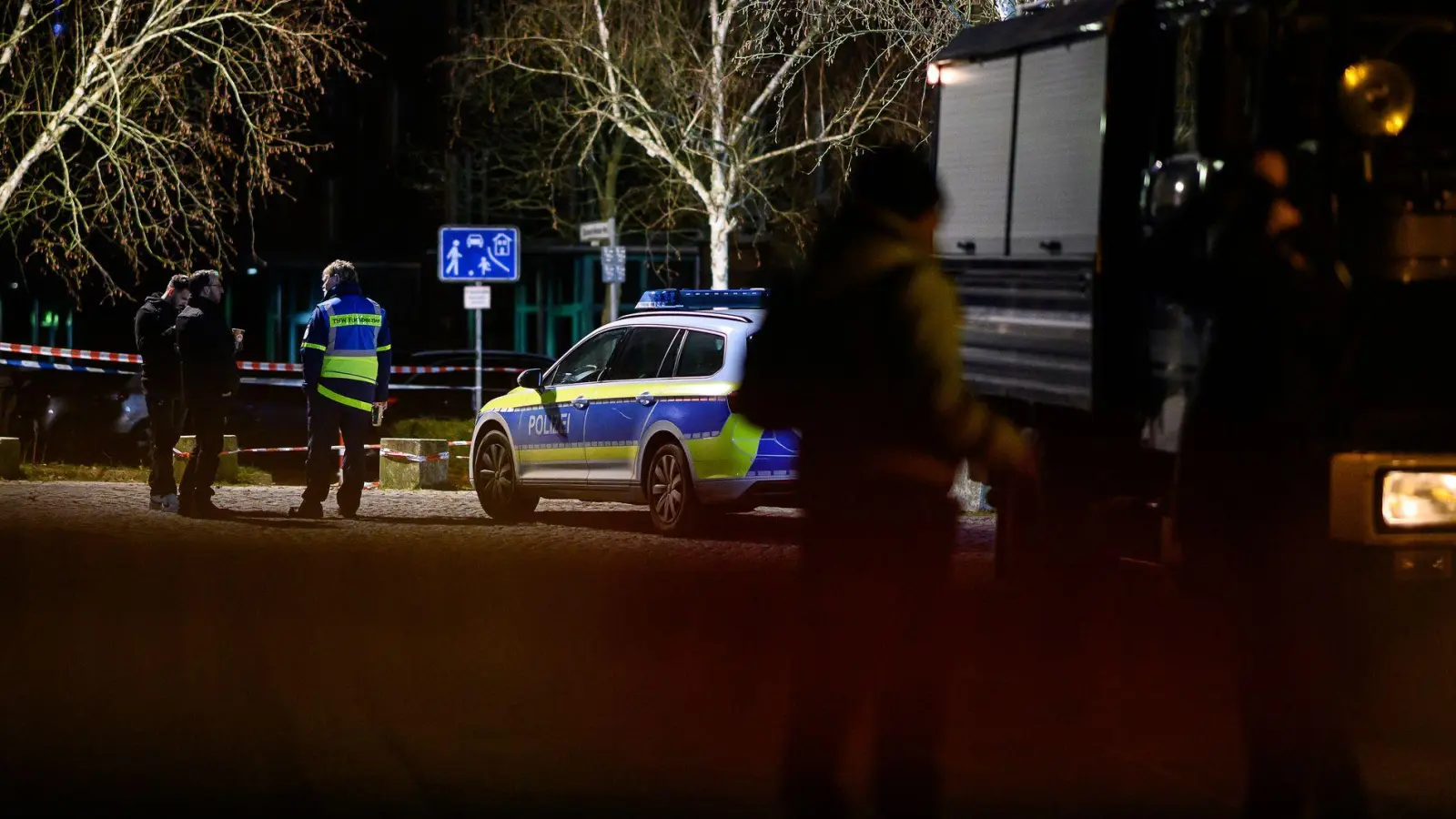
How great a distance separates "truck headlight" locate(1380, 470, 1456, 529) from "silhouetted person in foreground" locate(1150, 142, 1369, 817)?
849 millimetres

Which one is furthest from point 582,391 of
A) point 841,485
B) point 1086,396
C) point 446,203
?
point 446,203

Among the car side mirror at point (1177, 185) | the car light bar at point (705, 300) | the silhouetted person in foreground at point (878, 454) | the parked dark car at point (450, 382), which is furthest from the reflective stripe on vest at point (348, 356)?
the parked dark car at point (450, 382)

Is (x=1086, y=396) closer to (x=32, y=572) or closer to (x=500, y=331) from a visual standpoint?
(x=32, y=572)

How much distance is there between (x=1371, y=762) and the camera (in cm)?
707

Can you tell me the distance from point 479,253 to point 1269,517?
55.0ft

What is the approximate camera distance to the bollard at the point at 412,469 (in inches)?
808

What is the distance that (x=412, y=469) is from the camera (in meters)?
20.5

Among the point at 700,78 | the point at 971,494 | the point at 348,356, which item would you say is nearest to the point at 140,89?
the point at 700,78

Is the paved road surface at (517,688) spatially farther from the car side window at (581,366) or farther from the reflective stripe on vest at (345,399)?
the car side window at (581,366)

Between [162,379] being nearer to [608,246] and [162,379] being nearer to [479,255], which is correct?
[479,255]

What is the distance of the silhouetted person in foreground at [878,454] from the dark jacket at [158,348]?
39.2ft

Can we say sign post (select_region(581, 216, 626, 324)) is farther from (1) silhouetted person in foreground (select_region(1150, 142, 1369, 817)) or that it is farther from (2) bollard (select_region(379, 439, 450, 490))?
(1) silhouetted person in foreground (select_region(1150, 142, 1369, 817))

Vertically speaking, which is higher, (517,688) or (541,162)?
(541,162)

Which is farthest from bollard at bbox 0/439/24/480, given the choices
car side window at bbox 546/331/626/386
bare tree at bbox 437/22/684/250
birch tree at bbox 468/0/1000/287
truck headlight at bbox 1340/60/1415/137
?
bare tree at bbox 437/22/684/250
